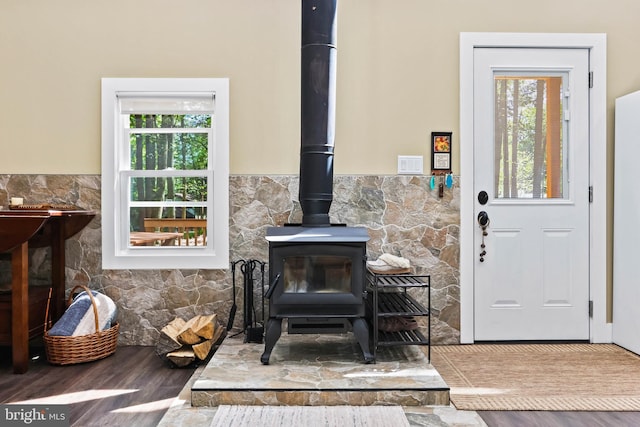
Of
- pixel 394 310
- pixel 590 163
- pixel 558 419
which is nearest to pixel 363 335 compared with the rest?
pixel 394 310

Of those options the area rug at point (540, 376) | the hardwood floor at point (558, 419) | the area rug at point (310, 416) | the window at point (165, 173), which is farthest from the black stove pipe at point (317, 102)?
the hardwood floor at point (558, 419)

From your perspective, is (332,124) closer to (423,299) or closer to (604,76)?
(423,299)

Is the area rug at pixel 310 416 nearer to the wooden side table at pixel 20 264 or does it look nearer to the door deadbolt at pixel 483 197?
the wooden side table at pixel 20 264

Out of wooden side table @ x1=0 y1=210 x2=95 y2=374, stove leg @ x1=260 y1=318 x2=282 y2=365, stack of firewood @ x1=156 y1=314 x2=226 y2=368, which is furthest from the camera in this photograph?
stack of firewood @ x1=156 y1=314 x2=226 y2=368

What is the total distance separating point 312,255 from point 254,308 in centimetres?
82

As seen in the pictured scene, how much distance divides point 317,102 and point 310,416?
5.59 feet

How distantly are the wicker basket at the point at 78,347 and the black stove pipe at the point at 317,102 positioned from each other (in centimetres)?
143

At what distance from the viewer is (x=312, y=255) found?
8.32ft

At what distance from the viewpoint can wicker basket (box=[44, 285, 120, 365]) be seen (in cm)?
276

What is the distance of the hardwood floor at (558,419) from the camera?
2.07 metres

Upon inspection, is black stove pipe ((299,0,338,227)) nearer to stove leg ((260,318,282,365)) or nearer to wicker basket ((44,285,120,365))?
stove leg ((260,318,282,365))

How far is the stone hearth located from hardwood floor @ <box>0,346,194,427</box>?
0.24m

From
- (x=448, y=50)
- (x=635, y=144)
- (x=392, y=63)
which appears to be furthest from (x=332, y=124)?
(x=635, y=144)

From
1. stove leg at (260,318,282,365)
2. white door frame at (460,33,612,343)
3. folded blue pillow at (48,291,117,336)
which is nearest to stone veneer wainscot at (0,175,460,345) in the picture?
white door frame at (460,33,612,343)
